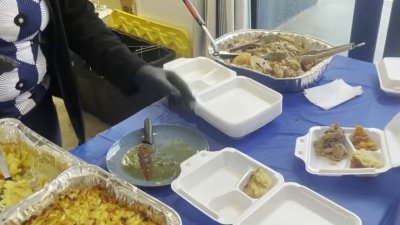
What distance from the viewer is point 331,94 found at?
3.85 ft

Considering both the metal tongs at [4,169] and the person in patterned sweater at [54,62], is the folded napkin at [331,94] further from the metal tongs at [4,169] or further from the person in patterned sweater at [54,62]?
the metal tongs at [4,169]

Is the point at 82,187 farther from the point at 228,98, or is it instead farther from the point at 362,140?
the point at 362,140

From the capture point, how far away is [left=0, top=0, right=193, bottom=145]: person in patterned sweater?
984mm

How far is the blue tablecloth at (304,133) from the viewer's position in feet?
2.72

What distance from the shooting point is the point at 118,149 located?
0.97m

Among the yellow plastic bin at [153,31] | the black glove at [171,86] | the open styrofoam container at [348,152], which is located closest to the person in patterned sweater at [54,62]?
the black glove at [171,86]

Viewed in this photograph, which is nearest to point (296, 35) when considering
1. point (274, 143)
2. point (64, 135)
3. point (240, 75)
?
point (240, 75)

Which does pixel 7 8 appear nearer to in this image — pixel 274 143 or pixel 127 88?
pixel 127 88

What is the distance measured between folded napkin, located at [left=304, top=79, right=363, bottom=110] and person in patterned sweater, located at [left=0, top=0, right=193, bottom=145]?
1.10 feet

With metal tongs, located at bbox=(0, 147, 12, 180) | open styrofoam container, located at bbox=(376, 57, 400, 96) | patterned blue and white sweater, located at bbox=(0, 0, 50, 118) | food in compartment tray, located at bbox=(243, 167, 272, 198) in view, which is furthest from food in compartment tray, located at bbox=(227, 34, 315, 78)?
metal tongs, located at bbox=(0, 147, 12, 180)

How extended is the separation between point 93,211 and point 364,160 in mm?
544

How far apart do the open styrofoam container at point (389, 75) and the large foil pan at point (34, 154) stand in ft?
2.66

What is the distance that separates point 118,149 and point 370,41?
127 cm

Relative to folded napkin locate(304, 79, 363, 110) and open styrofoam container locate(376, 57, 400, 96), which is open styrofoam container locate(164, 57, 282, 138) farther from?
open styrofoam container locate(376, 57, 400, 96)
